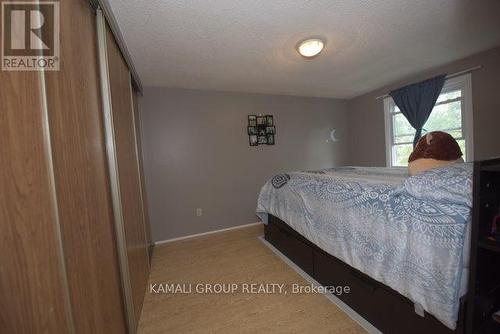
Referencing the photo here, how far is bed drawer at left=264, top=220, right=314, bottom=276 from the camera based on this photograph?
1938mm

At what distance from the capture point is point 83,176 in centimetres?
92

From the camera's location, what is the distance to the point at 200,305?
164 centimetres

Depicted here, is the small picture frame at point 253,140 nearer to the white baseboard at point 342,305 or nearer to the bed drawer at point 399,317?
the white baseboard at point 342,305

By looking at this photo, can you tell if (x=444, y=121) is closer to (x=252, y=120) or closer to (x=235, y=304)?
(x=252, y=120)

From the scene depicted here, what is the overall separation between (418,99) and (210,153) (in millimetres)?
3173

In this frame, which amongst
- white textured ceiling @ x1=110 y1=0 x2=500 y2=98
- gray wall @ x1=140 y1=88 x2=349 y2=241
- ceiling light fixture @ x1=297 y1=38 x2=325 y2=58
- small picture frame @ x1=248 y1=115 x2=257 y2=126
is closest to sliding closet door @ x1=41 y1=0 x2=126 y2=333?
white textured ceiling @ x1=110 y1=0 x2=500 y2=98

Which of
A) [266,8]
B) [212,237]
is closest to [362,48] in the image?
[266,8]

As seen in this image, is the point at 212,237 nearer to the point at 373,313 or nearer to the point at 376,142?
the point at 373,313

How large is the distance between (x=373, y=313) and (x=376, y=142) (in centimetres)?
319

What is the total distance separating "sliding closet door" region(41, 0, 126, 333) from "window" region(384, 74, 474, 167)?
3.87 metres

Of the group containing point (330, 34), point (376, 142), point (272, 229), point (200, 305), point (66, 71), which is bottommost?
point (200, 305)

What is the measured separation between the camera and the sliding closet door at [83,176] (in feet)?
2.53

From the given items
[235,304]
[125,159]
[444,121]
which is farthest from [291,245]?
[444,121]

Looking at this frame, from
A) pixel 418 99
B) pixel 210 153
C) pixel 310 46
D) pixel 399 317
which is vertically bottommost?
pixel 399 317
